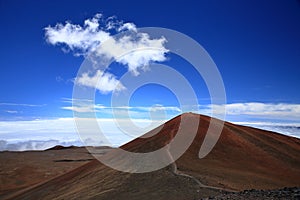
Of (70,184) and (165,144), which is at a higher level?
(165,144)

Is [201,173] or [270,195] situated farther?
[201,173]

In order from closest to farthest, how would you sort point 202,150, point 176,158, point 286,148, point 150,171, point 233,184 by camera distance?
point 233,184
point 150,171
point 176,158
point 202,150
point 286,148

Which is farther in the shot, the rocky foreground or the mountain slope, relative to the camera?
the mountain slope

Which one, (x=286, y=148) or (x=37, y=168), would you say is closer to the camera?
(x=286, y=148)

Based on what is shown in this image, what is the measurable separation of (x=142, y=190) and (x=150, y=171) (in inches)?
120

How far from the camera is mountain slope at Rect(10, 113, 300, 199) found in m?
19.2

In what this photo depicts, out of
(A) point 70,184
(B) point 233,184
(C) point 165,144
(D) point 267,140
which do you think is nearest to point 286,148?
(D) point 267,140

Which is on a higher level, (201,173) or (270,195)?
(201,173)

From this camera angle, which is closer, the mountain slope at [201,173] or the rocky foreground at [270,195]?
the rocky foreground at [270,195]

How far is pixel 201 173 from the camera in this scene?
2142 centimetres

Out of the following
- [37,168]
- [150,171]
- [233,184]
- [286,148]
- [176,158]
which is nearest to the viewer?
[233,184]

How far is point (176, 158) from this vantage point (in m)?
24.6

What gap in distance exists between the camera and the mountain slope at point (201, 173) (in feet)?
63.1

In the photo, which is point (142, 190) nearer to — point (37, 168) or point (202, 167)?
point (202, 167)
